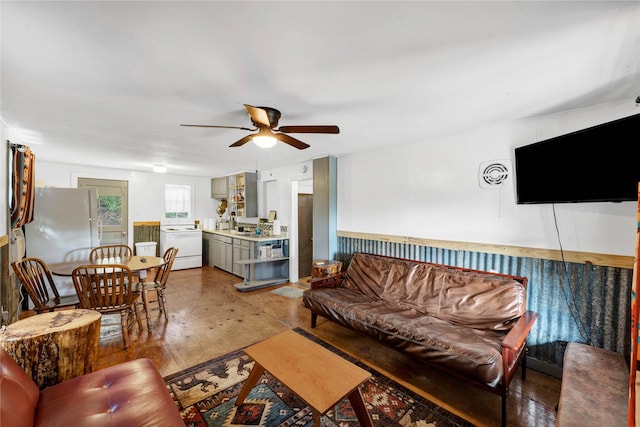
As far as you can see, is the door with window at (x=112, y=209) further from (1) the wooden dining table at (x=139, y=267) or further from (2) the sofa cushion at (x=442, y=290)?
(2) the sofa cushion at (x=442, y=290)

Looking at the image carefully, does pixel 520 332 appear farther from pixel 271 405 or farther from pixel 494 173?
pixel 271 405

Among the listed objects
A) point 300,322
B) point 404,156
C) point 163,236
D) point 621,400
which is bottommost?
point 300,322

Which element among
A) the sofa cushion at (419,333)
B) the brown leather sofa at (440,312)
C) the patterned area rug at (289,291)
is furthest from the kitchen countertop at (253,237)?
the sofa cushion at (419,333)

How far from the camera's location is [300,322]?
3266 millimetres

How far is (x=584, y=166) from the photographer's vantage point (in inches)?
72.9

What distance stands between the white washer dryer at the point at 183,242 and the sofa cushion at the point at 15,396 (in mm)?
4703

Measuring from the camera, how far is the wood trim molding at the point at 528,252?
6.75 feet

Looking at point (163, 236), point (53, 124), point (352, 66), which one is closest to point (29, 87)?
point (53, 124)

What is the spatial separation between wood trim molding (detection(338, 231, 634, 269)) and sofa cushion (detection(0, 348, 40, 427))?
3280 millimetres

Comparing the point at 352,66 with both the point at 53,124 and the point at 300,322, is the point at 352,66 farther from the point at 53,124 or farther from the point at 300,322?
the point at 53,124

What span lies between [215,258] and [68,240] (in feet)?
8.48

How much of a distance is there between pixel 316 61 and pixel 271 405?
230 cm

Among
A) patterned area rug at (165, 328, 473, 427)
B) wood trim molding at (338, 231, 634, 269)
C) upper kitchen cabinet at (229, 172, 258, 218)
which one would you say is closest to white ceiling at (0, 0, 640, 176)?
wood trim molding at (338, 231, 634, 269)

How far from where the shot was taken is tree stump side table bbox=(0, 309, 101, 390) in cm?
149
